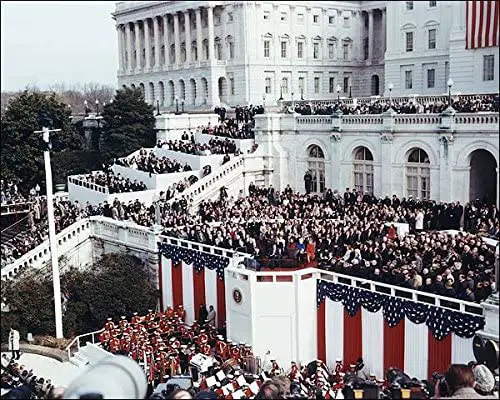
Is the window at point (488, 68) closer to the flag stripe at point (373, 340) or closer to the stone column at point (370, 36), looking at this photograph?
the flag stripe at point (373, 340)

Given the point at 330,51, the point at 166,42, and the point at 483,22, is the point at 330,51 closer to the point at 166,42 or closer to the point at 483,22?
the point at 166,42

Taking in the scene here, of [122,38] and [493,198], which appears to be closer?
[493,198]

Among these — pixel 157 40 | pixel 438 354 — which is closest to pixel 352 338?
pixel 438 354

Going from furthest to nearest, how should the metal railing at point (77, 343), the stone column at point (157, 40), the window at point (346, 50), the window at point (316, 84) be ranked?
the stone column at point (157, 40)
the window at point (346, 50)
the window at point (316, 84)
the metal railing at point (77, 343)

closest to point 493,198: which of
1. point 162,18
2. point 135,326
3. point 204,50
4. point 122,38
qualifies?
point 135,326

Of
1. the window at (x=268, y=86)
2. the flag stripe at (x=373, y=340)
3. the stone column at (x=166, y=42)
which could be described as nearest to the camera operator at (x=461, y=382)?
the flag stripe at (x=373, y=340)

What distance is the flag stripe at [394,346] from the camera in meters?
22.5

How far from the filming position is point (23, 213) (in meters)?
46.4

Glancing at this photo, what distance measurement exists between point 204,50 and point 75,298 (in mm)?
58301

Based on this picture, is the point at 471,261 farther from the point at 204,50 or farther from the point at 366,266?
the point at 204,50

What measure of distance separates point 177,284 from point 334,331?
875 cm

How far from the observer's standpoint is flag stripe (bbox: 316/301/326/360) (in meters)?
25.3

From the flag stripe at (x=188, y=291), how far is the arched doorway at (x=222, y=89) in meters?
54.5

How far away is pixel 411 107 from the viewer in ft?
126
